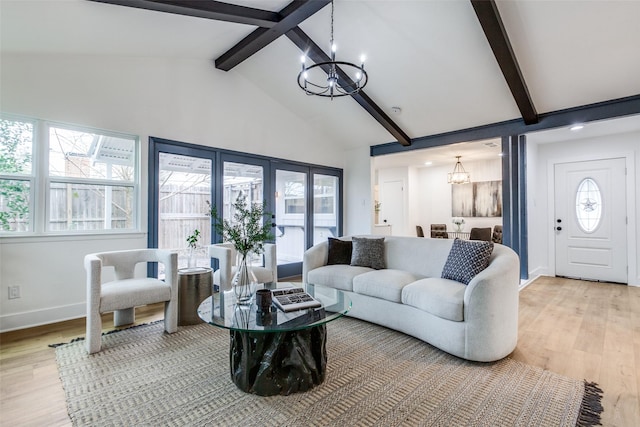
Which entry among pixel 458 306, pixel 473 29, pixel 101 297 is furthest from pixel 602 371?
pixel 101 297

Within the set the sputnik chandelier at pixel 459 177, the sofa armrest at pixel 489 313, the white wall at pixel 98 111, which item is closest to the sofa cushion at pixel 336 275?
the sofa armrest at pixel 489 313

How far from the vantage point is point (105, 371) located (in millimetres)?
2242

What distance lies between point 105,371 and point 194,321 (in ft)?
3.25

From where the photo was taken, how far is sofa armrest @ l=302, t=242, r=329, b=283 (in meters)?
3.83

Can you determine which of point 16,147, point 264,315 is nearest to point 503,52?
point 264,315

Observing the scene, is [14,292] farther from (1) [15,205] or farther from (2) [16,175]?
(2) [16,175]

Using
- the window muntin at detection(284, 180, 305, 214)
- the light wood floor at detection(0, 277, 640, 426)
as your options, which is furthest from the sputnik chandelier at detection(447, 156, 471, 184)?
the window muntin at detection(284, 180, 305, 214)

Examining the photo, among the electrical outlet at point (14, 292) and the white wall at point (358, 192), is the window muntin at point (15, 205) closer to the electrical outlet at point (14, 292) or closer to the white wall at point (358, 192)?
the electrical outlet at point (14, 292)

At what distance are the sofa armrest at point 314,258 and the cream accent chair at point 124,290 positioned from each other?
1.47 metres

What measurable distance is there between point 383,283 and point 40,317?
3464 millimetres

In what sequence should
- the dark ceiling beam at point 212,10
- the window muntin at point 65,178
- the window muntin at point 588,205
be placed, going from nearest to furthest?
the dark ceiling beam at point 212,10
the window muntin at point 65,178
the window muntin at point 588,205

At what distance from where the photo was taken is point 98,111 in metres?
3.48

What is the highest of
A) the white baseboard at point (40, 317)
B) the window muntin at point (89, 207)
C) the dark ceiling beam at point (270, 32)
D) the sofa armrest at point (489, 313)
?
the dark ceiling beam at point (270, 32)

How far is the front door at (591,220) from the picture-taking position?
512 cm
